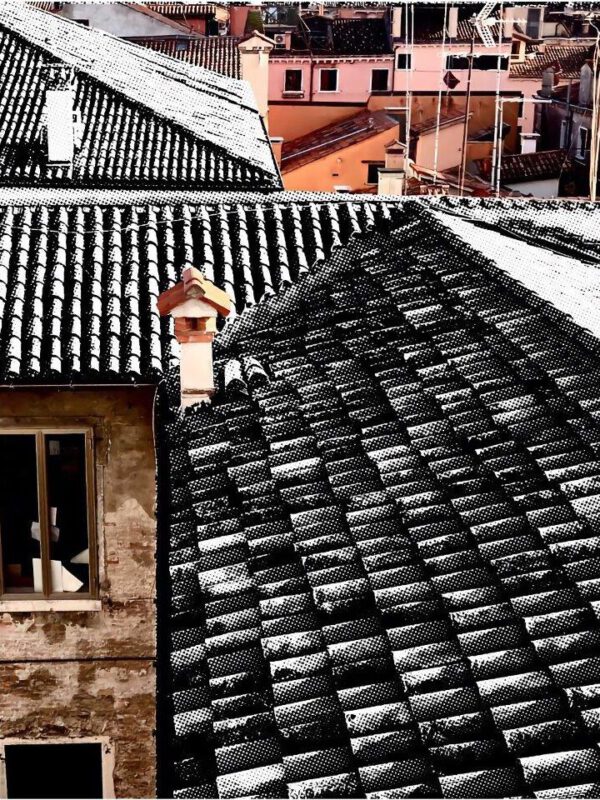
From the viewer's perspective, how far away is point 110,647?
410 inches

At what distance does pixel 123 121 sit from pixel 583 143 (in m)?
32.9

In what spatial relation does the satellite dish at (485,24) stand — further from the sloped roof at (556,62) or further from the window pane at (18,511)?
the window pane at (18,511)

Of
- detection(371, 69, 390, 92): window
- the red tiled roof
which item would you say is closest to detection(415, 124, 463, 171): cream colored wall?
the red tiled roof

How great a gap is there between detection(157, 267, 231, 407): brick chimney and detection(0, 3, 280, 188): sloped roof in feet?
22.0

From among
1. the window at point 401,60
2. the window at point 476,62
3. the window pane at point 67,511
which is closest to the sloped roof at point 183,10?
the window at point 401,60

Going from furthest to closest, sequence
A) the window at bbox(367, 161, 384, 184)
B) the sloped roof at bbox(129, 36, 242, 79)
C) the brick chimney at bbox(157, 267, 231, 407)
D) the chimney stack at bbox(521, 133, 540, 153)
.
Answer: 1. the chimney stack at bbox(521, 133, 540, 153)
2. the window at bbox(367, 161, 384, 184)
3. the sloped roof at bbox(129, 36, 242, 79)
4. the brick chimney at bbox(157, 267, 231, 407)

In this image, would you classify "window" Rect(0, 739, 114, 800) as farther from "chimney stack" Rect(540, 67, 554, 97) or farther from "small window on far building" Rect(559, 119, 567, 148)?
"chimney stack" Rect(540, 67, 554, 97)

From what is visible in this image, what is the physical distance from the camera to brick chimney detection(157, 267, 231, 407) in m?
8.70

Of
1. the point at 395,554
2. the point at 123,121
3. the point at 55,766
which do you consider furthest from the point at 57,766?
the point at 123,121

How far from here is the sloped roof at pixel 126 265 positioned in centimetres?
918

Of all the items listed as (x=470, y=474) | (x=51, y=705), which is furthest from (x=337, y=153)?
(x=470, y=474)

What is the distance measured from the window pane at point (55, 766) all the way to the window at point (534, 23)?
5239 cm

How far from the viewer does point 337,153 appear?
4134 cm

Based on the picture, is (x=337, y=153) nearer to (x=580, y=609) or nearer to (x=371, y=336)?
(x=371, y=336)
